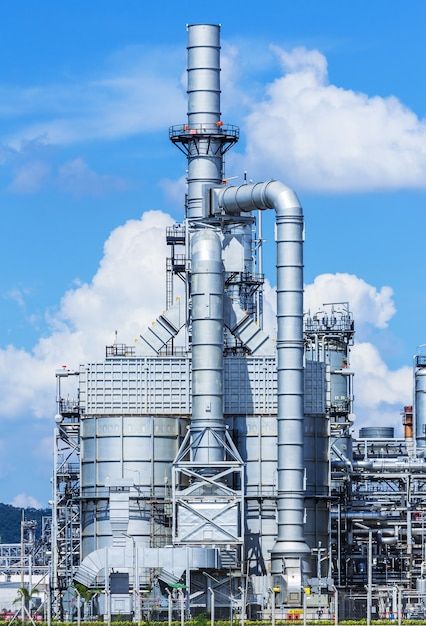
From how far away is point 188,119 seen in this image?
110562 millimetres

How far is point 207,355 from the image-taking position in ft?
333

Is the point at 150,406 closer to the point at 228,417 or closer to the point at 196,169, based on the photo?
the point at 228,417

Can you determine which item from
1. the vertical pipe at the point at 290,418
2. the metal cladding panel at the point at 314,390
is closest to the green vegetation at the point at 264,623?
the vertical pipe at the point at 290,418

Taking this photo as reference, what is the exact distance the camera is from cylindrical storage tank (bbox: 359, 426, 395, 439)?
131625 millimetres

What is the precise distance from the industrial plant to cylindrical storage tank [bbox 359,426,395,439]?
1121cm

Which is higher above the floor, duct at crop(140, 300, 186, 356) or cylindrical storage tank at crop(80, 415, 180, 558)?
duct at crop(140, 300, 186, 356)

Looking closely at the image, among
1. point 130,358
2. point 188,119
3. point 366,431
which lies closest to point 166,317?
point 130,358

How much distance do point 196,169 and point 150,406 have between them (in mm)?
15237

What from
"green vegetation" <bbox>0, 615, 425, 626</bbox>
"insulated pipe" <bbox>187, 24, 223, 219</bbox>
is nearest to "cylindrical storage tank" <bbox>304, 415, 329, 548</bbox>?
"green vegetation" <bbox>0, 615, 425, 626</bbox>

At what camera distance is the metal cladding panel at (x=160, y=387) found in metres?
107

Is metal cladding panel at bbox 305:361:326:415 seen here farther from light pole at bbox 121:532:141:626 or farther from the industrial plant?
light pole at bbox 121:532:141:626

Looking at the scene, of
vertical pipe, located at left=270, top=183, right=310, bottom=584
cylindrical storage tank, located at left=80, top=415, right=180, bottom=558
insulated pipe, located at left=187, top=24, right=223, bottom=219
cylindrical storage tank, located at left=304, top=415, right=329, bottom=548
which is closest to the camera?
vertical pipe, located at left=270, top=183, right=310, bottom=584

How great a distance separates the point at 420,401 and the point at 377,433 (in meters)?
4.10

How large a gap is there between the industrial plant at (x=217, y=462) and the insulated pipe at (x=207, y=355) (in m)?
0.08
